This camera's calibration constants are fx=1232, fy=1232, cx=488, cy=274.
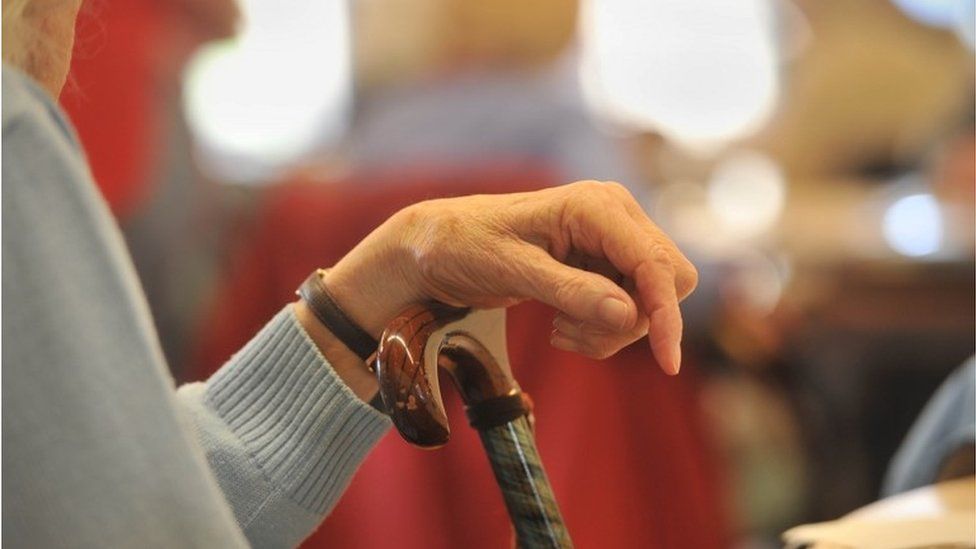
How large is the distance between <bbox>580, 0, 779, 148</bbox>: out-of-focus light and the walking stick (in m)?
2.17

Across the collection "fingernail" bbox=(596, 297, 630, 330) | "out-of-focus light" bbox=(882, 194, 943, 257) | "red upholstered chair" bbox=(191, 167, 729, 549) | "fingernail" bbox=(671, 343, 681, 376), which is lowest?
"out-of-focus light" bbox=(882, 194, 943, 257)

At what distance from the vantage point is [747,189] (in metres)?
4.61

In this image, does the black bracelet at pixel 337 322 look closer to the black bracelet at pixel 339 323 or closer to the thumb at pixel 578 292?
the black bracelet at pixel 339 323

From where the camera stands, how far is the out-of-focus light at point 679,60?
9.24ft

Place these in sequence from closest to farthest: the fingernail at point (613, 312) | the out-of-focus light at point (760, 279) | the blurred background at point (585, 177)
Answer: the fingernail at point (613, 312)
the blurred background at point (585, 177)
the out-of-focus light at point (760, 279)

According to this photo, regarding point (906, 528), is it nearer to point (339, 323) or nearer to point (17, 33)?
point (339, 323)

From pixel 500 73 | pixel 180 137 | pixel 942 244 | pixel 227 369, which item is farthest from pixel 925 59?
pixel 227 369

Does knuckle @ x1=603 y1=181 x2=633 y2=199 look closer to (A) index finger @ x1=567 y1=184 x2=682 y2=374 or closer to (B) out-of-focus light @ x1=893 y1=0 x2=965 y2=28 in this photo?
(A) index finger @ x1=567 y1=184 x2=682 y2=374

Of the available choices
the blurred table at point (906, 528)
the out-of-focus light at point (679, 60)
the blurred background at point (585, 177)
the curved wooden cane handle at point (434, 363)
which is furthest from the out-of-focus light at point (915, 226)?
the curved wooden cane handle at point (434, 363)

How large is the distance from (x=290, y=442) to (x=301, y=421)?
A: 1cm

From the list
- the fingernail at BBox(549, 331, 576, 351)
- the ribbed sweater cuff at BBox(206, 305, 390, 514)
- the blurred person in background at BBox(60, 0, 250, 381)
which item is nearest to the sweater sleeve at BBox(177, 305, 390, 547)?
the ribbed sweater cuff at BBox(206, 305, 390, 514)

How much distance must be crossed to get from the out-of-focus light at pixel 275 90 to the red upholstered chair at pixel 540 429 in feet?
4.47

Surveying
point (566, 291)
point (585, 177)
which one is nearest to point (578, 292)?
point (566, 291)

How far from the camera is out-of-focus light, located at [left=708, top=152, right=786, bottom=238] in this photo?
4254 mm
